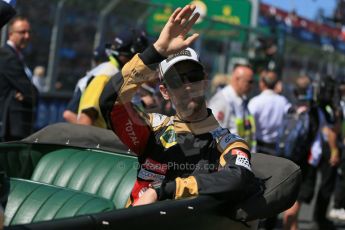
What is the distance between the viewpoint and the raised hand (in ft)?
9.12

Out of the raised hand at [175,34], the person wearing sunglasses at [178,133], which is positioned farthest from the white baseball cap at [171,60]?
the raised hand at [175,34]

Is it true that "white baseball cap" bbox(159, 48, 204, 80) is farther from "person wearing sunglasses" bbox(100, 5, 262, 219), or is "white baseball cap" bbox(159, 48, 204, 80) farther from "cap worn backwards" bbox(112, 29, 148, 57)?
"cap worn backwards" bbox(112, 29, 148, 57)

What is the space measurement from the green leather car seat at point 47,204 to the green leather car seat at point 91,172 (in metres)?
0.32

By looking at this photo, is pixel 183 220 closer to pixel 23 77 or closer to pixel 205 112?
pixel 205 112

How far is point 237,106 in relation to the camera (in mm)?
6398

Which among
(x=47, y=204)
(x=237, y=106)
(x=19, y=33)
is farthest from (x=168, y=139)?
(x=237, y=106)

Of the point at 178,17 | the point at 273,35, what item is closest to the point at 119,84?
the point at 178,17

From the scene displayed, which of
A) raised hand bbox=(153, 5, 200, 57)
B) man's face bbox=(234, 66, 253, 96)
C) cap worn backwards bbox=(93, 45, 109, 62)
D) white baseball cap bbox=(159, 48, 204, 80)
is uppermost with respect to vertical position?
raised hand bbox=(153, 5, 200, 57)

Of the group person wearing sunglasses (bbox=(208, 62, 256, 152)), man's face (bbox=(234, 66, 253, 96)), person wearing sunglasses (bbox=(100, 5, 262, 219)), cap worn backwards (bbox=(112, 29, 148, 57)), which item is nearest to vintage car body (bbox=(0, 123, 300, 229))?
person wearing sunglasses (bbox=(100, 5, 262, 219))

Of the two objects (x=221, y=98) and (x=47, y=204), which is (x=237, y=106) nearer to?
(x=221, y=98)

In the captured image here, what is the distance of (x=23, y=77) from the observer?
18.6 feet

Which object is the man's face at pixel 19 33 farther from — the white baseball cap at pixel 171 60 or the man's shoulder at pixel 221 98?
the white baseball cap at pixel 171 60

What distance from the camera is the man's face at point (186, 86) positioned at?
2973 millimetres

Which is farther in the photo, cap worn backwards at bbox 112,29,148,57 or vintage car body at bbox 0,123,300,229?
cap worn backwards at bbox 112,29,148,57
